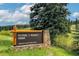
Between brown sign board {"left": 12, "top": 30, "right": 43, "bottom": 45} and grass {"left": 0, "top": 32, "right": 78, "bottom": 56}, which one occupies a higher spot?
brown sign board {"left": 12, "top": 30, "right": 43, "bottom": 45}

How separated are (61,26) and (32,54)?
39 centimetres

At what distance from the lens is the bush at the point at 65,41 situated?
9.60ft

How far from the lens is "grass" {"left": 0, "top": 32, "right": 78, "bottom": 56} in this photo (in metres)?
2.87

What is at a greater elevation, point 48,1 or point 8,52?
point 48,1

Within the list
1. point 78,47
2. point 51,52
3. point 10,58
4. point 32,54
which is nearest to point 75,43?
point 78,47

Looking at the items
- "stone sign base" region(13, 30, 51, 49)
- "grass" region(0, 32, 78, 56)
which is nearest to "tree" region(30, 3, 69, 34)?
"stone sign base" region(13, 30, 51, 49)

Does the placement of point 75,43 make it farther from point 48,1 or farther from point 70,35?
point 48,1

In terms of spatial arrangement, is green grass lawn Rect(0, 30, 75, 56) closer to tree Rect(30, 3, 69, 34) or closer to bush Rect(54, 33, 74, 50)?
bush Rect(54, 33, 74, 50)

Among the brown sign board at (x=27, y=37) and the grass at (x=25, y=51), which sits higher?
the brown sign board at (x=27, y=37)

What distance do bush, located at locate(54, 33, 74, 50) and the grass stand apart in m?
0.04

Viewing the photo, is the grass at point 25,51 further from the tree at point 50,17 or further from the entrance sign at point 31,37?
the tree at point 50,17

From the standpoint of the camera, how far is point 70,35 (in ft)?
9.57

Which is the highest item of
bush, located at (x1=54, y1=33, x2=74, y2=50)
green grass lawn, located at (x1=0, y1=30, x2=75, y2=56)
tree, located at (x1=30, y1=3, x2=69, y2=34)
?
tree, located at (x1=30, y1=3, x2=69, y2=34)

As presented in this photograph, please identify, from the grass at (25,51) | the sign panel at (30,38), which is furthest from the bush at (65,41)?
the sign panel at (30,38)
